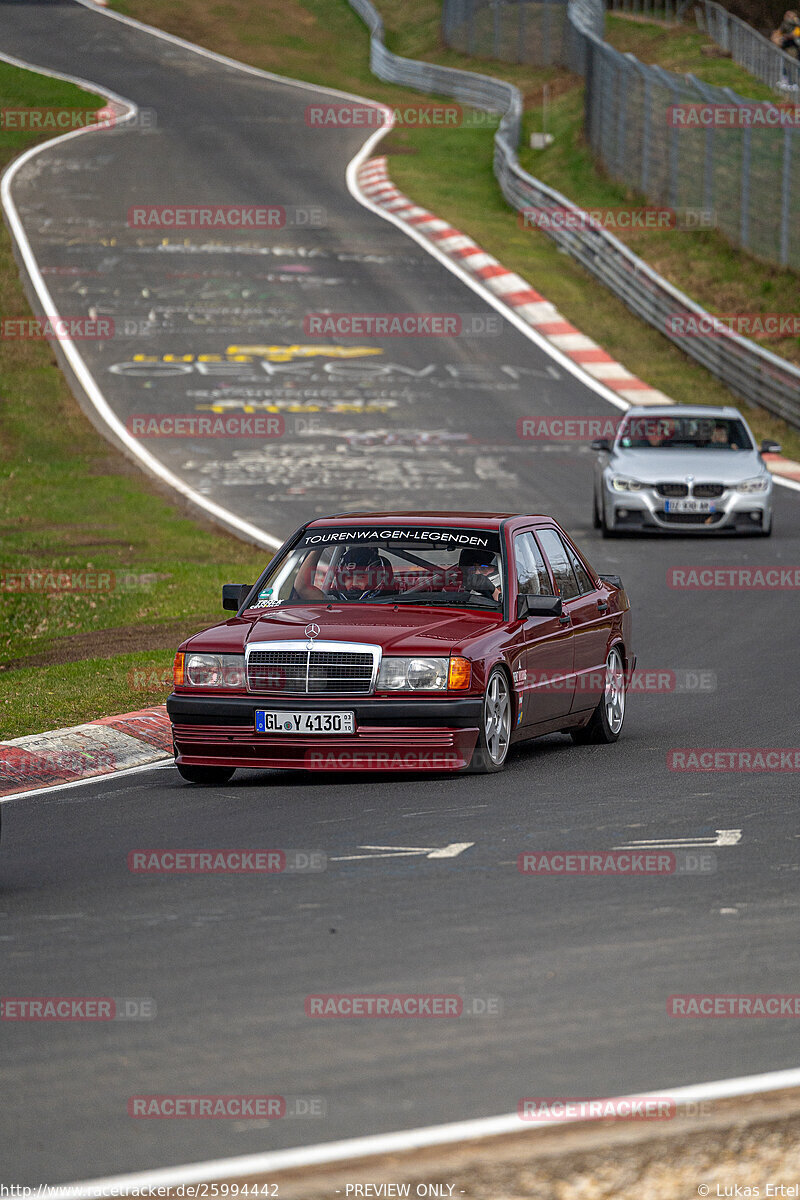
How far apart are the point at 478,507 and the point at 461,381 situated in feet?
29.6

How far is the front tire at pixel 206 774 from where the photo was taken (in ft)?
32.7

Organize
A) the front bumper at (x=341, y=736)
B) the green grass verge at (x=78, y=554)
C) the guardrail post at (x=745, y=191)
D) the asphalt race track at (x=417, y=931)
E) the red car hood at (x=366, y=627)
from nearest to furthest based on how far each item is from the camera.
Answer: the asphalt race track at (x=417, y=931)
the front bumper at (x=341, y=736)
the red car hood at (x=366, y=627)
the green grass verge at (x=78, y=554)
the guardrail post at (x=745, y=191)

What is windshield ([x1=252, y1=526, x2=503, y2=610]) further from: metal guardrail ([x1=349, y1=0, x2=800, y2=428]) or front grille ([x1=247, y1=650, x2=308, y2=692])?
metal guardrail ([x1=349, y1=0, x2=800, y2=428])

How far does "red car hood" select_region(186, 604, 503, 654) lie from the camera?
31.9 feet

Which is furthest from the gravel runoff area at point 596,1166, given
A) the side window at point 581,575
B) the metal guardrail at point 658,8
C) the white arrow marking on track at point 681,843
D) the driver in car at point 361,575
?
the metal guardrail at point 658,8

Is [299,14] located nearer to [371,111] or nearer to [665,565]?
[371,111]

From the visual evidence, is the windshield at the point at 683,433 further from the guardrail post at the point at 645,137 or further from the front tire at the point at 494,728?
the guardrail post at the point at 645,137

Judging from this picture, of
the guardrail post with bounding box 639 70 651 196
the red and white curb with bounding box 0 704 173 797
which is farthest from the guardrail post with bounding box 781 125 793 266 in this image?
the red and white curb with bounding box 0 704 173 797

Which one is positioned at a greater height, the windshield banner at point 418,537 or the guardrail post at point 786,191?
the windshield banner at point 418,537

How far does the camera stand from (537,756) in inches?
433

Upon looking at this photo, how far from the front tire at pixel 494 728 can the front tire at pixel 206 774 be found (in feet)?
4.35

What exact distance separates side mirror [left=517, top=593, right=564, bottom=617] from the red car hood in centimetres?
17

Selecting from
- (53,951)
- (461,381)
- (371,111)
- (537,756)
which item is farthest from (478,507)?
(371,111)

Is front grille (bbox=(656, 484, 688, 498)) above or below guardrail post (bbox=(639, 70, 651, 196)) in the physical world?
below
